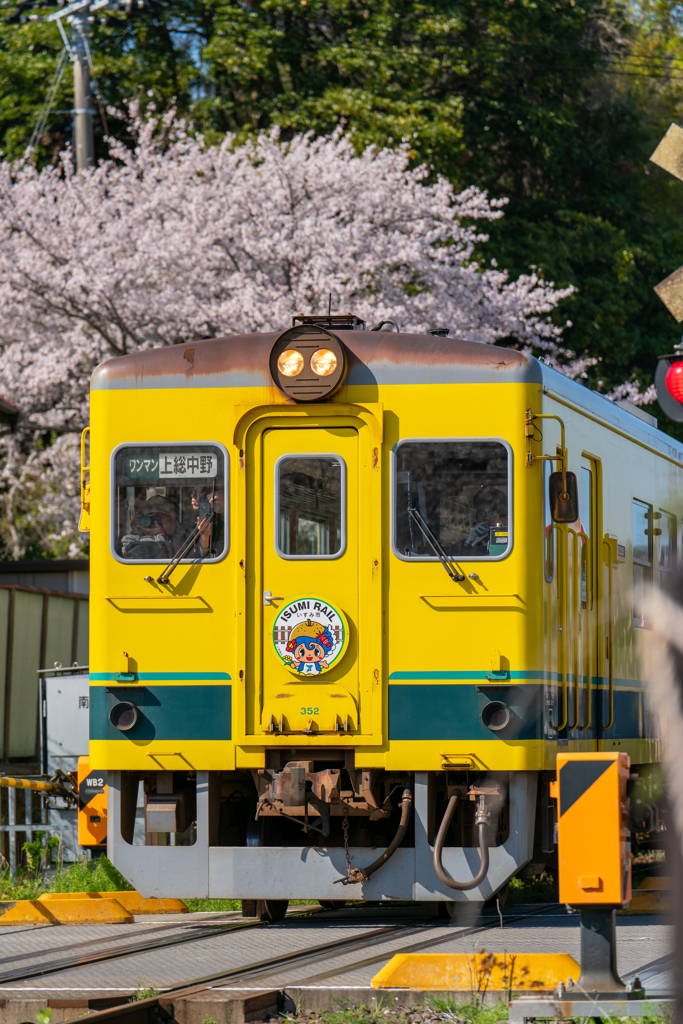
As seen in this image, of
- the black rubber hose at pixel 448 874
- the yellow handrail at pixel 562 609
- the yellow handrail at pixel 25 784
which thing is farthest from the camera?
the yellow handrail at pixel 25 784

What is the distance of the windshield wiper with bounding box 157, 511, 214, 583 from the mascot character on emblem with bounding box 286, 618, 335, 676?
2.45 feet

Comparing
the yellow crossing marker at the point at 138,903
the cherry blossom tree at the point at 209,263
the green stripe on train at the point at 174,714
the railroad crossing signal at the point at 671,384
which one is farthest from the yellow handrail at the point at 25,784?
the cherry blossom tree at the point at 209,263

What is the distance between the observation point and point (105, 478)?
295 inches

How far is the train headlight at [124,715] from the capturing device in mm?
7238

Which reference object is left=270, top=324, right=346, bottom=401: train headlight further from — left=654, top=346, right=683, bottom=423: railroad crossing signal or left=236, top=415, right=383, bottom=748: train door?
left=654, top=346, right=683, bottom=423: railroad crossing signal

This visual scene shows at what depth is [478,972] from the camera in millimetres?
5371

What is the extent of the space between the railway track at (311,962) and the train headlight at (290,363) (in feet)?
9.93

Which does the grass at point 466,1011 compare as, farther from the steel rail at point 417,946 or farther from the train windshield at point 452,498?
the train windshield at point 452,498

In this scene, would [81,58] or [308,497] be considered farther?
[81,58]

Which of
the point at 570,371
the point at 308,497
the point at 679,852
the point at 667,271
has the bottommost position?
the point at 679,852

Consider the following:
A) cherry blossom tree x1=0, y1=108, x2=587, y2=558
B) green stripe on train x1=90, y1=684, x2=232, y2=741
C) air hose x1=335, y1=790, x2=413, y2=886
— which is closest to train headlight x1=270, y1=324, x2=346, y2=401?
green stripe on train x1=90, y1=684, x2=232, y2=741

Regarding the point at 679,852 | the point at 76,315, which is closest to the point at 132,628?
the point at 679,852

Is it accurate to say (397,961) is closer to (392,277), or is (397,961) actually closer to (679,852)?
(679,852)

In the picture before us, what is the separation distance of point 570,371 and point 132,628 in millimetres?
16237
